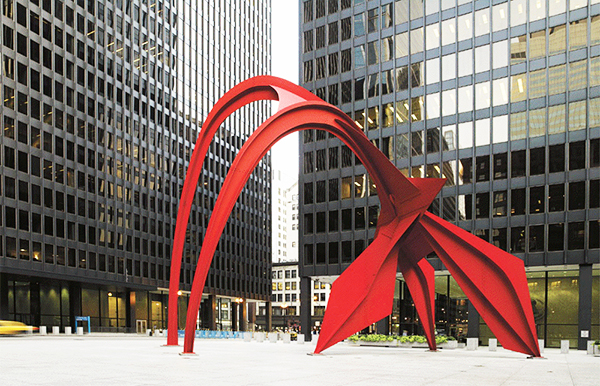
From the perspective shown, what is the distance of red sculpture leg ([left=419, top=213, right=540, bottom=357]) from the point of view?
87.0 feet

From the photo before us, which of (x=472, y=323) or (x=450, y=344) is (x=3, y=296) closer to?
(x=450, y=344)

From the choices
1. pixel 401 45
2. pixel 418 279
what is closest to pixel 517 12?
pixel 401 45

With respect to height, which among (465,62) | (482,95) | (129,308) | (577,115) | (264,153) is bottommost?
(129,308)

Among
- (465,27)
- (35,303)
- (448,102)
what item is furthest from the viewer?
(35,303)

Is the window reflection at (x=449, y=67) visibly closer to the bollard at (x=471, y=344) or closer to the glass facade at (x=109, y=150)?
the bollard at (x=471, y=344)

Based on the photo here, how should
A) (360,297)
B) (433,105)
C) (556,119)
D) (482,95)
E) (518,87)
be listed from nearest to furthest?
1. (360,297)
2. (556,119)
3. (518,87)
4. (482,95)
5. (433,105)

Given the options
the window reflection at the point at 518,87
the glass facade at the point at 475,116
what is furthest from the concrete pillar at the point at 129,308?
the window reflection at the point at 518,87

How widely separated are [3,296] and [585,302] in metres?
49.6

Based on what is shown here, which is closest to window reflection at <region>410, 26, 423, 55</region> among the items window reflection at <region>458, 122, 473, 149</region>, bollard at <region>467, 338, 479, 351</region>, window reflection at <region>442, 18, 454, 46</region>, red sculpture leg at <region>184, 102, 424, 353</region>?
window reflection at <region>442, 18, 454, 46</region>

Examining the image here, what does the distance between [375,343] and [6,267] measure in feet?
117

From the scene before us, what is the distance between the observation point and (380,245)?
27.0 metres

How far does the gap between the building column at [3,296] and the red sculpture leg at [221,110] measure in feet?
121

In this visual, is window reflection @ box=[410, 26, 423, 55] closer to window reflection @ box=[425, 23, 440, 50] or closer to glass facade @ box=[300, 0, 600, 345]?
glass facade @ box=[300, 0, 600, 345]

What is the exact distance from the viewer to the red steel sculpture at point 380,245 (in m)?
25.1
